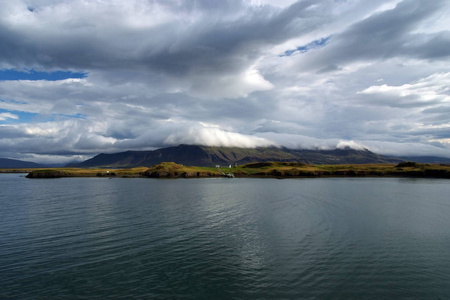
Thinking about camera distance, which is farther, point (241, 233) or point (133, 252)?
point (241, 233)

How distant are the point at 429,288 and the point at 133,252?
25971 millimetres

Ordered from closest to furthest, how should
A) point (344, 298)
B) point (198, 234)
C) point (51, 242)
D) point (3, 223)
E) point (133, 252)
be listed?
point (344, 298)
point (133, 252)
point (51, 242)
point (198, 234)
point (3, 223)

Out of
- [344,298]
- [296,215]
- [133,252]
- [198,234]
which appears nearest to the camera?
[344,298]

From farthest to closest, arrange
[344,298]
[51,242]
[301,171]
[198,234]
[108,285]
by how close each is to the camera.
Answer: [301,171] < [198,234] < [51,242] < [108,285] < [344,298]

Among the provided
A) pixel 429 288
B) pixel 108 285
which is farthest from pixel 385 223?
pixel 108 285

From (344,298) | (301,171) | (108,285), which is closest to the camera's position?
(344,298)

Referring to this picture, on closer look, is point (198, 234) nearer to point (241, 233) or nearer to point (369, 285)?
point (241, 233)

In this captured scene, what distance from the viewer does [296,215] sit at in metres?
45.6

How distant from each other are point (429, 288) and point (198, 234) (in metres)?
23.4

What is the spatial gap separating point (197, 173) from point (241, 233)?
166 meters

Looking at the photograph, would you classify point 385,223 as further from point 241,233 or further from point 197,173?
point 197,173

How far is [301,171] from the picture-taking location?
7387 inches

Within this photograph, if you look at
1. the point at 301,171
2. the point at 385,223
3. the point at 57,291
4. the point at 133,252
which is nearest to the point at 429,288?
the point at 385,223

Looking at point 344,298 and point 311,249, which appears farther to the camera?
point 311,249
